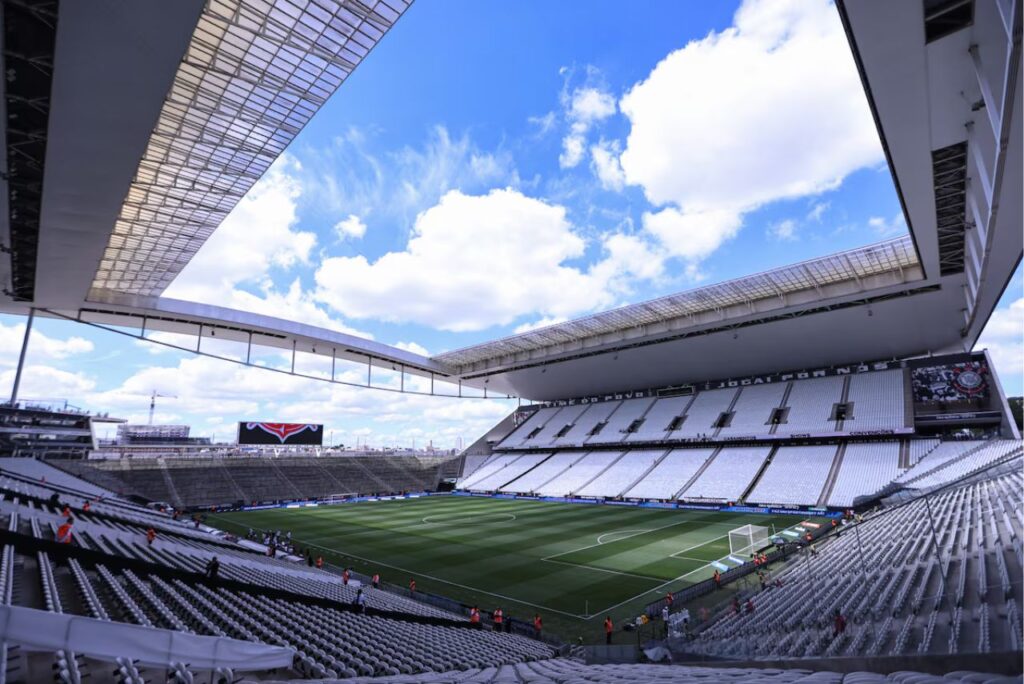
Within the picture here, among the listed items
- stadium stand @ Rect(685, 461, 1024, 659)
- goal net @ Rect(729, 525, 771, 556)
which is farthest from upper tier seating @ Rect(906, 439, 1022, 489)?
stadium stand @ Rect(685, 461, 1024, 659)

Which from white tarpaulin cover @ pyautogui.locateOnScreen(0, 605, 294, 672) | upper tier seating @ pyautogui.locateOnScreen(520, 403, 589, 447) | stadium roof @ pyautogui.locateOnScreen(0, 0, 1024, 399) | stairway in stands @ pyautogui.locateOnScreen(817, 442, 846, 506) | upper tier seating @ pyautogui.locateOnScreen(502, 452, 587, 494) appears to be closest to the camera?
white tarpaulin cover @ pyautogui.locateOnScreen(0, 605, 294, 672)

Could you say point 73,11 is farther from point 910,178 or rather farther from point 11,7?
point 910,178

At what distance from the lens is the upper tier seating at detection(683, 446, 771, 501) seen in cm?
4050

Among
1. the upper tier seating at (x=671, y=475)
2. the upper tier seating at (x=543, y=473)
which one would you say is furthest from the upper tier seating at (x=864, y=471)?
the upper tier seating at (x=543, y=473)

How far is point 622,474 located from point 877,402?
2251cm

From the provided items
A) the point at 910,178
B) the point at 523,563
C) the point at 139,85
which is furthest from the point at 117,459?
the point at 910,178

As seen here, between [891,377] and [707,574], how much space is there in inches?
1337

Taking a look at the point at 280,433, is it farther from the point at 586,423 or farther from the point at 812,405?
the point at 812,405

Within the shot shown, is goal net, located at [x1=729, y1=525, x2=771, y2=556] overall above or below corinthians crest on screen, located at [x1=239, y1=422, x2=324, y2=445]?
below

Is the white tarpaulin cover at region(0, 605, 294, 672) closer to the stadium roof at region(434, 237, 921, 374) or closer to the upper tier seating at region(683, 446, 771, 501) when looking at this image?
the stadium roof at region(434, 237, 921, 374)

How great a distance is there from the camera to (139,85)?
13.2 m

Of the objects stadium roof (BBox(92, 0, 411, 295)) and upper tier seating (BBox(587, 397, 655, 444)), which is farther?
upper tier seating (BBox(587, 397, 655, 444))

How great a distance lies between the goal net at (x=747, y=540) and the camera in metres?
25.1

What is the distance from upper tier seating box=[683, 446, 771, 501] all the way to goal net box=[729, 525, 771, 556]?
12.9 meters
